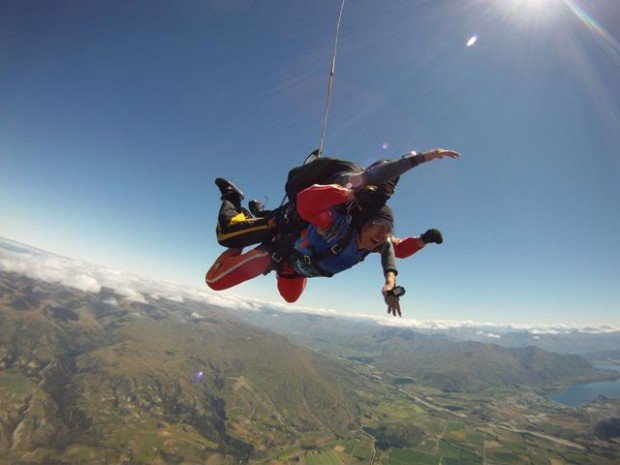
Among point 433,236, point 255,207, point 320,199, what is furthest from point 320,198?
point 255,207

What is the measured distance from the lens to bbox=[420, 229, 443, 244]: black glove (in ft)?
15.0

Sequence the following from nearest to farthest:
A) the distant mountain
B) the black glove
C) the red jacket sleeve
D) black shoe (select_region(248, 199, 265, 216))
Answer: the red jacket sleeve
the black glove
black shoe (select_region(248, 199, 265, 216))
the distant mountain

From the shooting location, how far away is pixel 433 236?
4.59m

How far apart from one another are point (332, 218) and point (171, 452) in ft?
527

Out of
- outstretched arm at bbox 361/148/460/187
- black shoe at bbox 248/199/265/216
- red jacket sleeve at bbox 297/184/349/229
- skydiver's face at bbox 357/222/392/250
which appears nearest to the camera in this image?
outstretched arm at bbox 361/148/460/187

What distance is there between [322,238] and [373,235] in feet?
2.22

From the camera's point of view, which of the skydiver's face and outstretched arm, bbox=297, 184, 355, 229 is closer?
outstretched arm, bbox=297, 184, 355, 229

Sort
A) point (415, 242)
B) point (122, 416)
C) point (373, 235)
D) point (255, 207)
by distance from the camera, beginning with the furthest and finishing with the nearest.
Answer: point (122, 416) < point (255, 207) < point (415, 242) < point (373, 235)

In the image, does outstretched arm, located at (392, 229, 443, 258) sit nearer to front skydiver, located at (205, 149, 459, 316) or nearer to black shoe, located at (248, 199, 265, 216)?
front skydiver, located at (205, 149, 459, 316)

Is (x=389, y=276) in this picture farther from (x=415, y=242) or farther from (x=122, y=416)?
(x=122, y=416)

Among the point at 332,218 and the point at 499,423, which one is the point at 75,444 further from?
the point at 499,423

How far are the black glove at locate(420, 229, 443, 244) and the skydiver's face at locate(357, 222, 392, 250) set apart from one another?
0.87 m

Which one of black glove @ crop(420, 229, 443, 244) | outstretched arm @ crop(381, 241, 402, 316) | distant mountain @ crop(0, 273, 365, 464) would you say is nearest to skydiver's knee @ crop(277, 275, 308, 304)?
outstretched arm @ crop(381, 241, 402, 316)

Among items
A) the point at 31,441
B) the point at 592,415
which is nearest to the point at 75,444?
the point at 31,441
